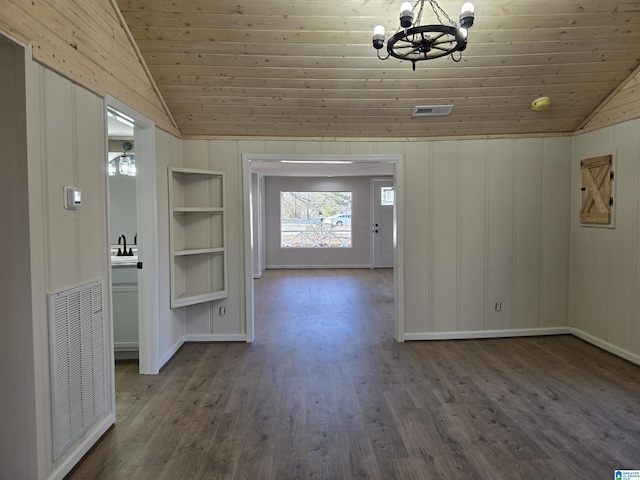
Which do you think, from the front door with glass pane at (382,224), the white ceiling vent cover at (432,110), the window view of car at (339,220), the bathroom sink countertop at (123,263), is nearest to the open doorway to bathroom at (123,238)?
the bathroom sink countertop at (123,263)

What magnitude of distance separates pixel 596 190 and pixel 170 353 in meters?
4.51

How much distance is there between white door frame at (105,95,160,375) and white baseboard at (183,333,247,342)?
2.68 ft

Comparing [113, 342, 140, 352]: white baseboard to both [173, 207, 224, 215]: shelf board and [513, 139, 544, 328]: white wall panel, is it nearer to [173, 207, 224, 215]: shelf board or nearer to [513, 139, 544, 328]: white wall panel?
[173, 207, 224, 215]: shelf board

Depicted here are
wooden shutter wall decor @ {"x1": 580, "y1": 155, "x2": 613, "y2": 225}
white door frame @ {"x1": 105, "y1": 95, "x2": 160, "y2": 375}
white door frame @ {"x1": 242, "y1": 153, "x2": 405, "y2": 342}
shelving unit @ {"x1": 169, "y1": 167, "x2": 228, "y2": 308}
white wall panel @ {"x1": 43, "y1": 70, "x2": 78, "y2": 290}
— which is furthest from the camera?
white door frame @ {"x1": 242, "y1": 153, "x2": 405, "y2": 342}

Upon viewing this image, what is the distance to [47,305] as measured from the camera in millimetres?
1951

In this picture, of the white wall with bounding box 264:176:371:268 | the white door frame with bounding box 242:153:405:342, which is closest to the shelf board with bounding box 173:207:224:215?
the white door frame with bounding box 242:153:405:342

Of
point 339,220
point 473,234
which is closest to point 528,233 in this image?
point 473,234

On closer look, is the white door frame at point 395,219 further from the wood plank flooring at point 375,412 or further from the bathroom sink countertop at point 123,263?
the bathroom sink countertop at point 123,263

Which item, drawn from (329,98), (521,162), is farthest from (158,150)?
(521,162)

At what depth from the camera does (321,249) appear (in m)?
10.1

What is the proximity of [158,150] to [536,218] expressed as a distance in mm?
3937

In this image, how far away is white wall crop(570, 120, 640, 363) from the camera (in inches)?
141

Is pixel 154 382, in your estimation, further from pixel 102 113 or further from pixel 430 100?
pixel 430 100

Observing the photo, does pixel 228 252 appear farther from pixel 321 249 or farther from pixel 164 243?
pixel 321 249
